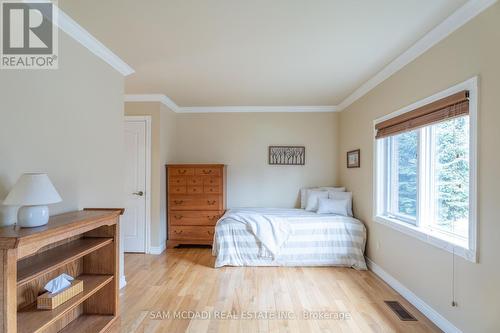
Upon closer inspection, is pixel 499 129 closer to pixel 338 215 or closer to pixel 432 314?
pixel 432 314

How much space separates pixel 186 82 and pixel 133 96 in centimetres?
115

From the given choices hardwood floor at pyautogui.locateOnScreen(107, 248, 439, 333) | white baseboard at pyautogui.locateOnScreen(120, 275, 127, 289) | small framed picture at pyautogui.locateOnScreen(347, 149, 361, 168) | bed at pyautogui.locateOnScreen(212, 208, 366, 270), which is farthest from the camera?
small framed picture at pyautogui.locateOnScreen(347, 149, 361, 168)

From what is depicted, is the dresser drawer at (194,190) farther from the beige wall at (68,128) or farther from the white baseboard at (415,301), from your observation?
the white baseboard at (415,301)

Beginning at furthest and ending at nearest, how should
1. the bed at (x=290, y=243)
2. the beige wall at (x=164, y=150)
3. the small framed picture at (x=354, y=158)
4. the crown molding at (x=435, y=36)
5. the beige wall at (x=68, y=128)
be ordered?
the beige wall at (x=164, y=150) < the small framed picture at (x=354, y=158) < the bed at (x=290, y=243) < the crown molding at (x=435, y=36) < the beige wall at (x=68, y=128)

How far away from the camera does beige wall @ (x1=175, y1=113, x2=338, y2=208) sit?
488 cm

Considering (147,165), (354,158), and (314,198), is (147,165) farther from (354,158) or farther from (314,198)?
(354,158)

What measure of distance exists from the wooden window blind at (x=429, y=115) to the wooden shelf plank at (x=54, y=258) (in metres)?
2.89

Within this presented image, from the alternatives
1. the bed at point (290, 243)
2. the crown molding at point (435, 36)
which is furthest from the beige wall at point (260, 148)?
the crown molding at point (435, 36)

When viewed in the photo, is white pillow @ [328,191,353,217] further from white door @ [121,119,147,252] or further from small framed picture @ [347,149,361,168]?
white door @ [121,119,147,252]

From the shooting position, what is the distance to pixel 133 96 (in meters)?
4.10

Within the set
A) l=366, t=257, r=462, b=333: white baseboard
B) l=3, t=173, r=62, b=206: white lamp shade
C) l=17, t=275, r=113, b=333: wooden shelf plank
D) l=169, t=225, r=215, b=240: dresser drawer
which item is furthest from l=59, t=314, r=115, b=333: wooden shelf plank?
l=366, t=257, r=462, b=333: white baseboard

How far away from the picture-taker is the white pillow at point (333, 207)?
3.97 meters

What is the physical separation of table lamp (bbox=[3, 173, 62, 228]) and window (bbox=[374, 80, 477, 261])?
279 centimetres

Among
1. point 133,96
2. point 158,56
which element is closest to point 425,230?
point 158,56
